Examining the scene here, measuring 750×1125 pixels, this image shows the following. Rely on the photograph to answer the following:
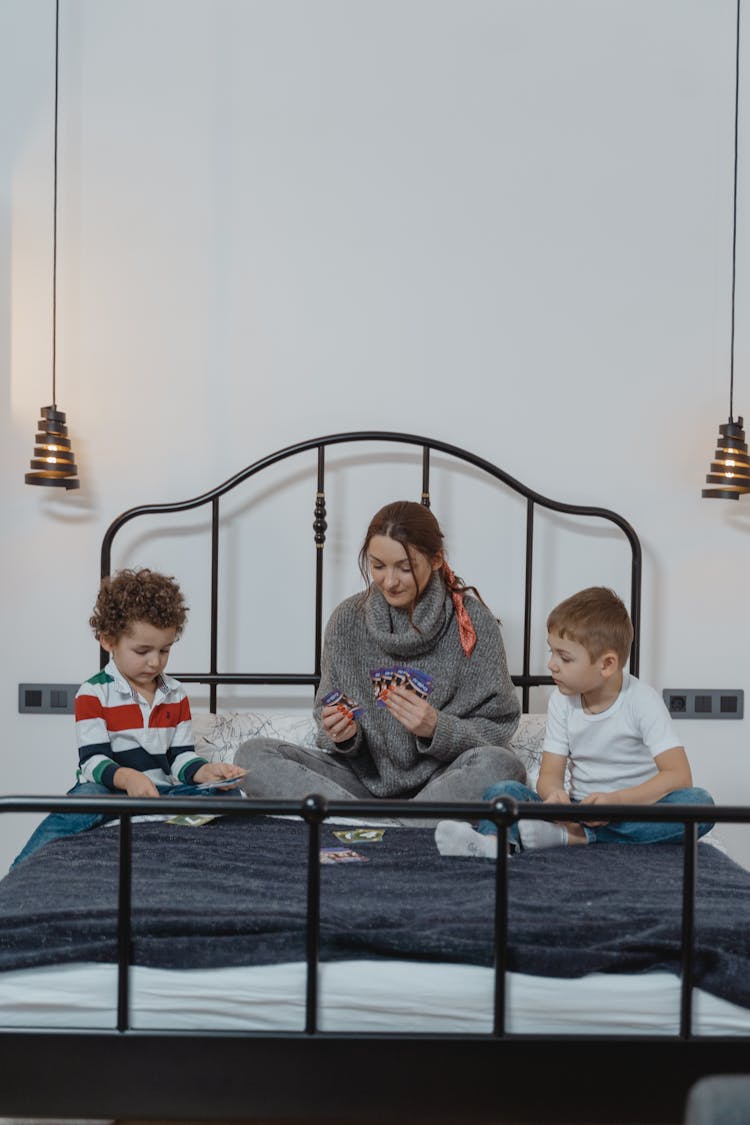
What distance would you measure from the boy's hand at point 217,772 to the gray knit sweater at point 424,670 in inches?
12.2

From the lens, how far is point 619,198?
9.07 ft

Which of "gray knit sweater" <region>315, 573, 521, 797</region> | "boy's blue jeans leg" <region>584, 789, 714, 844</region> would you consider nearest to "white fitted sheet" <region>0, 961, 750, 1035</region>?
"boy's blue jeans leg" <region>584, 789, 714, 844</region>

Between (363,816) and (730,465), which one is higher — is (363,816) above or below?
below

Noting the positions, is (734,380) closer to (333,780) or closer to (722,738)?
(722,738)

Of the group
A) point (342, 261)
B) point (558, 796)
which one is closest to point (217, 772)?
point (558, 796)

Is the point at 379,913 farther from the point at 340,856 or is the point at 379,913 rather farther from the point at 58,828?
the point at 58,828

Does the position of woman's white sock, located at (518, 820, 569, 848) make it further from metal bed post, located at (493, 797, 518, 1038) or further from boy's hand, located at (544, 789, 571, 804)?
metal bed post, located at (493, 797, 518, 1038)

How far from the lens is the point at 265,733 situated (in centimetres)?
245

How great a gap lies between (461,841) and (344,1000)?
432mm

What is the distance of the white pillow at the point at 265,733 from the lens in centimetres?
239

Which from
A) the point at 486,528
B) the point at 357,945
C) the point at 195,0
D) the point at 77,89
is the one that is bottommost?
the point at 357,945

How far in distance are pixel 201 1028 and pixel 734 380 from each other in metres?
2.09

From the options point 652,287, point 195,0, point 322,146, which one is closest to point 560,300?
point 652,287

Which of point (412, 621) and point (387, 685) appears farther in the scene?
point (412, 621)
